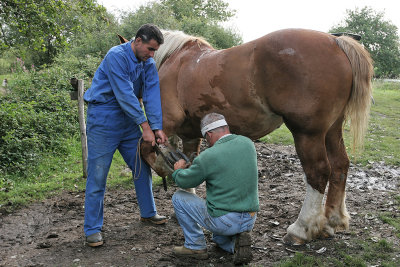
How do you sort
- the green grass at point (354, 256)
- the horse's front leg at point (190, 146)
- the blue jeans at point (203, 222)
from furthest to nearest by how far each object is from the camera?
the horse's front leg at point (190, 146)
the green grass at point (354, 256)
the blue jeans at point (203, 222)

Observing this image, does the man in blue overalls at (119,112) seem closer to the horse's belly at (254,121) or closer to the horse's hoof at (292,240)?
the horse's belly at (254,121)

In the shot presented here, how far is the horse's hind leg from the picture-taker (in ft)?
12.5

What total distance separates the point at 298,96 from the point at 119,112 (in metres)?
1.88

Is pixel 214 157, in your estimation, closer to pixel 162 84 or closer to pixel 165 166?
pixel 165 166

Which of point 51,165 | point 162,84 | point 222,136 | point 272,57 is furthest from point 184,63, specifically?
point 51,165

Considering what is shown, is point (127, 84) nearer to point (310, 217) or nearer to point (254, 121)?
point (254, 121)

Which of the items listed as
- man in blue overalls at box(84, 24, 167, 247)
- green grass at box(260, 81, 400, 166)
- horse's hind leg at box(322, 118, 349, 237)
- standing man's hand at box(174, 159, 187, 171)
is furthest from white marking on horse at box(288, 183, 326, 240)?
man in blue overalls at box(84, 24, 167, 247)

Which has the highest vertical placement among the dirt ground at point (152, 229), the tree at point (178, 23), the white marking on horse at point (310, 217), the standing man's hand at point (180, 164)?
the tree at point (178, 23)

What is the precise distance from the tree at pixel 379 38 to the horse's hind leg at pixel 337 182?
2360 cm

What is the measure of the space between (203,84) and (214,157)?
120 cm

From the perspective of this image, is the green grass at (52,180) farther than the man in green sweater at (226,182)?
Yes

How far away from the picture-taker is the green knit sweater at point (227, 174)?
9.30ft

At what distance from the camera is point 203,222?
3131mm

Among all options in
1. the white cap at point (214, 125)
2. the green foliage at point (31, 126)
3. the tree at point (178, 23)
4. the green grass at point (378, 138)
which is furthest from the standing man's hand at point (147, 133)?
the tree at point (178, 23)
